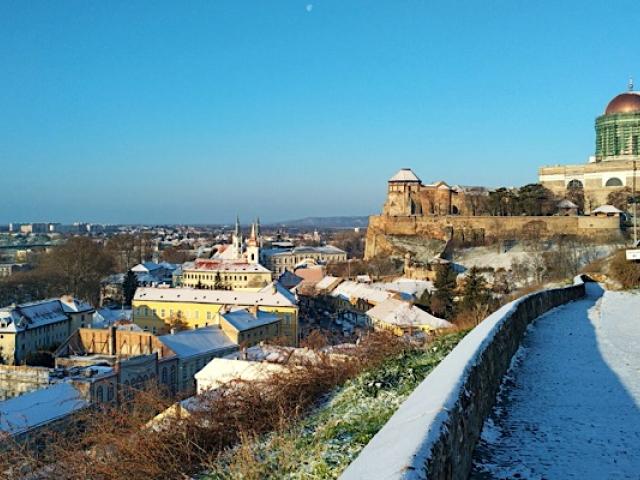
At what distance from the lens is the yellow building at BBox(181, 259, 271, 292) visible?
200ft

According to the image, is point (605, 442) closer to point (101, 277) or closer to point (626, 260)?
point (626, 260)

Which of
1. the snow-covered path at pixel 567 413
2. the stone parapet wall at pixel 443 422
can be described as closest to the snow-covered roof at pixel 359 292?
the snow-covered path at pixel 567 413

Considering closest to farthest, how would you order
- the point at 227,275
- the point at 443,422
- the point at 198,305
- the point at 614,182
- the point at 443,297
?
the point at 443,422 < the point at 443,297 < the point at 198,305 < the point at 614,182 < the point at 227,275

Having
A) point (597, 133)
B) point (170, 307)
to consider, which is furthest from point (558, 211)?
point (170, 307)

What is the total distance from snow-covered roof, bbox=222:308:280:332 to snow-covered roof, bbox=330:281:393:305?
7.92m

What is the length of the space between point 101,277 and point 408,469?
6095cm

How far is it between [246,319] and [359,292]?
13.2 m

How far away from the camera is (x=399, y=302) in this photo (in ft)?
114

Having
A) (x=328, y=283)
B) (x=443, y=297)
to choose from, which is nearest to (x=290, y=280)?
(x=328, y=283)

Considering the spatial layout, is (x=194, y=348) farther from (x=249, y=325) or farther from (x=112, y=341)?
(x=249, y=325)

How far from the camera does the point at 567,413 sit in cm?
559

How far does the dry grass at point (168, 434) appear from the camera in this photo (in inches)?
198

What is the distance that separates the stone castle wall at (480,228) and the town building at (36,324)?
2527 centimetres

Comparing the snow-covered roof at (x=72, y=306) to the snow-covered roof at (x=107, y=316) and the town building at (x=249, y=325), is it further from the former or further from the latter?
the town building at (x=249, y=325)
